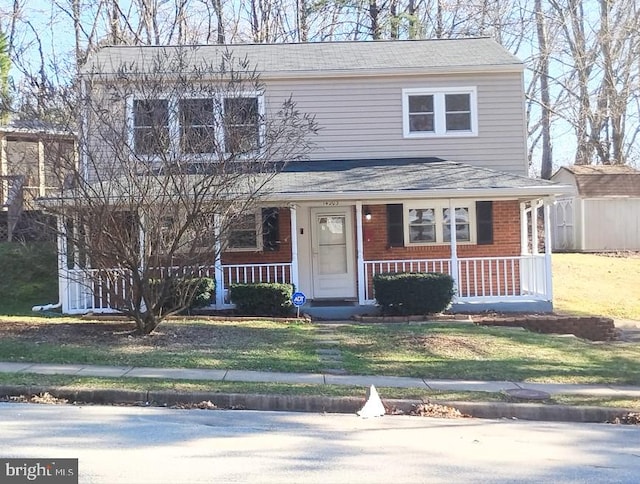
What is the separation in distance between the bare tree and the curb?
10.4ft

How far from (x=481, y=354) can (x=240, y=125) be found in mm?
5314

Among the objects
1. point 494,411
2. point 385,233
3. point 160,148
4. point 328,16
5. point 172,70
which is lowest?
point 494,411

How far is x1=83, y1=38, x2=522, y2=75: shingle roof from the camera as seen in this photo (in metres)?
16.2

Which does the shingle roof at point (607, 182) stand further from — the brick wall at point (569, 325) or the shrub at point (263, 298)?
the shrub at point (263, 298)

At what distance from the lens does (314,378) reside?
27.8ft

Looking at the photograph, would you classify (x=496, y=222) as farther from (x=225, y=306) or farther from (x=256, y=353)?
(x=256, y=353)

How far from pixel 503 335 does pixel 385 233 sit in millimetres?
4752

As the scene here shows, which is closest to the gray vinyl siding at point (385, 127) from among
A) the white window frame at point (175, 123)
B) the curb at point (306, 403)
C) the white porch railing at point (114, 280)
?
the white porch railing at point (114, 280)

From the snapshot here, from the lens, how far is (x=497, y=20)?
102 feet

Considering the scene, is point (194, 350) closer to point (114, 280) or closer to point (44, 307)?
point (114, 280)

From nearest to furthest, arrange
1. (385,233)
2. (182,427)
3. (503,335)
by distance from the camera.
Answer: (182,427) → (503,335) → (385,233)

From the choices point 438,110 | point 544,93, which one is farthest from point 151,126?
point 544,93

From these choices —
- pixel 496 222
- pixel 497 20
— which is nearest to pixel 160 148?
pixel 496 222

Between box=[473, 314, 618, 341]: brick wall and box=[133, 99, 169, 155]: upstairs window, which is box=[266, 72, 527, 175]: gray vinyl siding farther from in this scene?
box=[133, 99, 169, 155]: upstairs window
